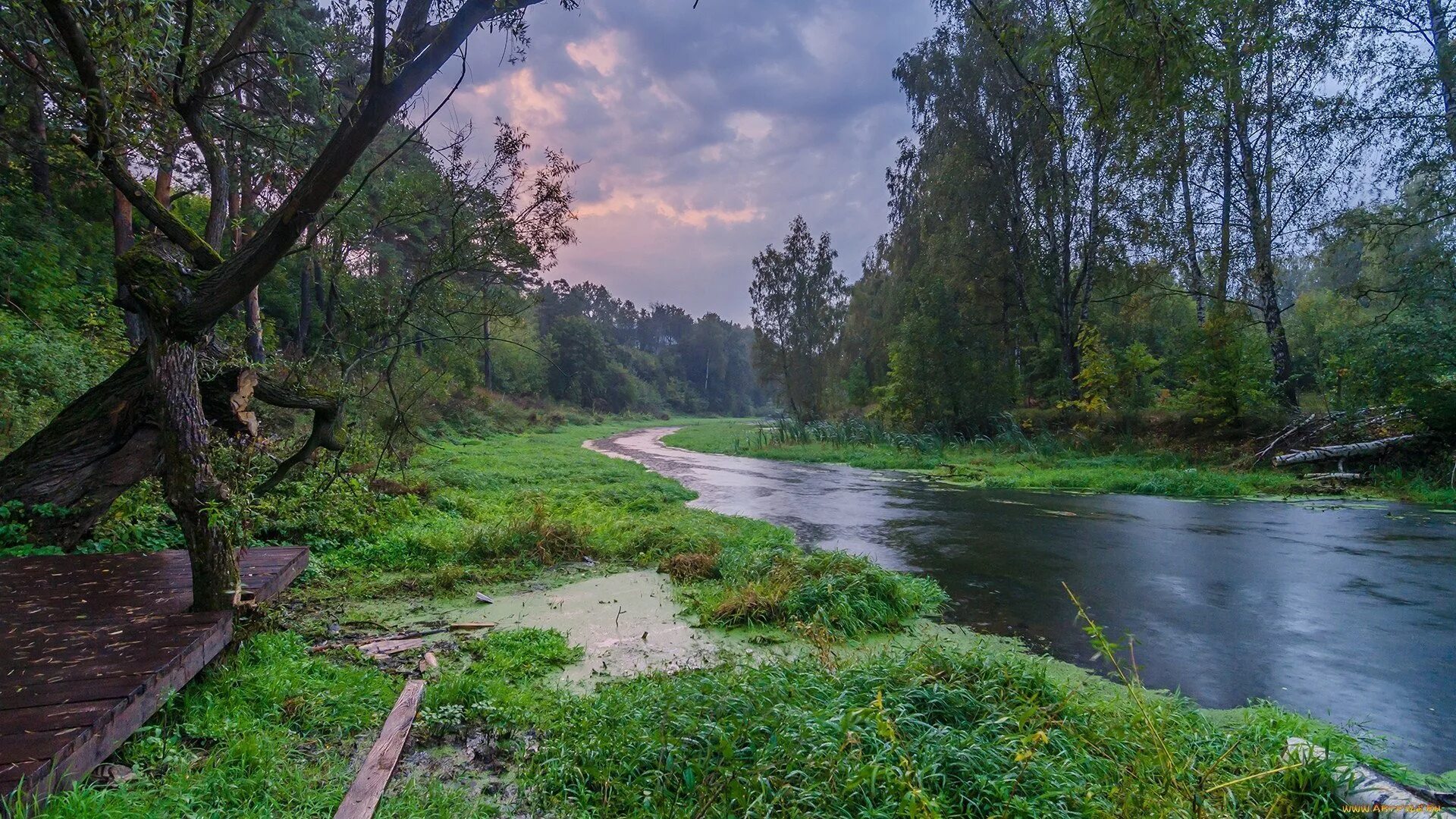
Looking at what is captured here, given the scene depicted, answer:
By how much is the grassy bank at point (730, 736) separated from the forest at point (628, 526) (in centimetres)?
3

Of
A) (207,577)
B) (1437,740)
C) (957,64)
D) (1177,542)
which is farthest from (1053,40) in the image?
(957,64)

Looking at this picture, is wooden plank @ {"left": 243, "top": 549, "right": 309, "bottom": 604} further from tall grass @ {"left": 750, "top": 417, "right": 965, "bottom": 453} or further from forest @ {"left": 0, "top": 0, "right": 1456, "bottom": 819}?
tall grass @ {"left": 750, "top": 417, "right": 965, "bottom": 453}

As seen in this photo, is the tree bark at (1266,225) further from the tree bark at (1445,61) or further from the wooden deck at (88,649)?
the wooden deck at (88,649)

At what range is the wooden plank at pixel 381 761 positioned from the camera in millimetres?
2588

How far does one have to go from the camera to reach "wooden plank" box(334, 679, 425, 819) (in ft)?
8.49

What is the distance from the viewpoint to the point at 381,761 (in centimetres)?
299

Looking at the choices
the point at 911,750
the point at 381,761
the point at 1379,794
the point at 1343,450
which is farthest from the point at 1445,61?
the point at 381,761

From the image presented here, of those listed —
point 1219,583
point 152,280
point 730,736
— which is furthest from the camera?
point 1219,583

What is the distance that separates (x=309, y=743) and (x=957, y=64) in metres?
26.4

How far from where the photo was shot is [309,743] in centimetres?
322

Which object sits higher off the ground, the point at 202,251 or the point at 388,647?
the point at 202,251

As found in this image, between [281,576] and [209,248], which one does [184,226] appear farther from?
[281,576]

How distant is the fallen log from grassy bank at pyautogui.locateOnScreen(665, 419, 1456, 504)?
0.30 meters

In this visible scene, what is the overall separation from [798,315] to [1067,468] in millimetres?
21287
